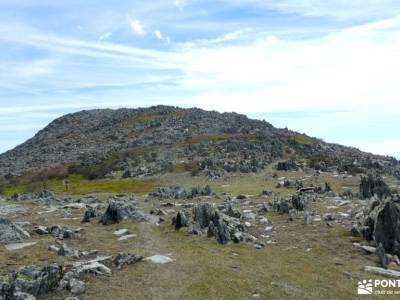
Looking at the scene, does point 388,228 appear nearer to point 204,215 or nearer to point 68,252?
point 204,215

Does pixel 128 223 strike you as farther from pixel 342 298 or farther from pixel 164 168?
pixel 164 168

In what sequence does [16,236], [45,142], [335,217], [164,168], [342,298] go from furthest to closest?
1. [45,142]
2. [164,168]
3. [335,217]
4. [16,236]
5. [342,298]

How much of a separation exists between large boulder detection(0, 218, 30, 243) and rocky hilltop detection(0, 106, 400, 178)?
58.9m

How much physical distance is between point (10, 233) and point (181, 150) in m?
91.2

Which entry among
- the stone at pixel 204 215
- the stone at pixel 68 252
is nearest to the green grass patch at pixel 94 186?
the stone at pixel 204 215

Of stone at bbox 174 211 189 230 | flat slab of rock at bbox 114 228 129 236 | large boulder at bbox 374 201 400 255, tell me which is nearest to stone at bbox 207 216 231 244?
stone at bbox 174 211 189 230

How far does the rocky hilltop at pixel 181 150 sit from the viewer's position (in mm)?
107669

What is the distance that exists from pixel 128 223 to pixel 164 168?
6738 cm

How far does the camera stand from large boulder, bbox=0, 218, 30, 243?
35062mm

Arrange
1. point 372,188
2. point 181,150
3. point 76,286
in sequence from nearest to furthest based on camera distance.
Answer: point 76,286 → point 372,188 → point 181,150

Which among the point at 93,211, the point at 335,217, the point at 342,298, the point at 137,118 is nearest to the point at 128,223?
the point at 93,211

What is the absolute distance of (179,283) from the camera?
25.6 metres

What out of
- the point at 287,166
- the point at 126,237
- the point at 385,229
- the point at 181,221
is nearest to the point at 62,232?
the point at 126,237

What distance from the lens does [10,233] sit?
3572 cm
